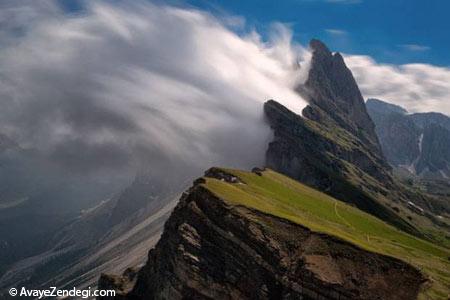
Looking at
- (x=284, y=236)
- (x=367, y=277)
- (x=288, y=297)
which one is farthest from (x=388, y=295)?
(x=284, y=236)

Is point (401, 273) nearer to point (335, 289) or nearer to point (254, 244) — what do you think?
point (335, 289)

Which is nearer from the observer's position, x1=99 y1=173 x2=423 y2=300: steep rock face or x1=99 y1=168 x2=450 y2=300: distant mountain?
x1=99 y1=168 x2=450 y2=300: distant mountain

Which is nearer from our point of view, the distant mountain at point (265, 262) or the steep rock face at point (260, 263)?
the distant mountain at point (265, 262)

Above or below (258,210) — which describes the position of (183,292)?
below

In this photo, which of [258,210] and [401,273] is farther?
[258,210]

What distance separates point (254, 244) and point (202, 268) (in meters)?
14.7

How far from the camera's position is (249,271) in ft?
447

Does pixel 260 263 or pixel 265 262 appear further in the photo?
pixel 260 263

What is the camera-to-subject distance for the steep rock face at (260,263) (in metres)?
124

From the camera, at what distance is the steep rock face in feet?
407

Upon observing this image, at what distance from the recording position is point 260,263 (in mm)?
136125

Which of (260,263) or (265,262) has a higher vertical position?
(265,262)

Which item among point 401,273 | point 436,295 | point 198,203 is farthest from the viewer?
point 198,203

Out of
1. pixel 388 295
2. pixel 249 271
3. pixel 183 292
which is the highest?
pixel 388 295
